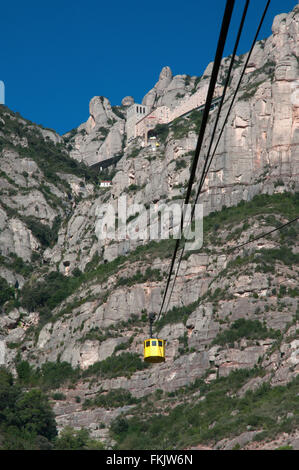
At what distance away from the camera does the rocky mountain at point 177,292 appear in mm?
65562

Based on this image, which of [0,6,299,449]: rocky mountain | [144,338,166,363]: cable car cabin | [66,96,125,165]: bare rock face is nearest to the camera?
[144,338,166,363]: cable car cabin

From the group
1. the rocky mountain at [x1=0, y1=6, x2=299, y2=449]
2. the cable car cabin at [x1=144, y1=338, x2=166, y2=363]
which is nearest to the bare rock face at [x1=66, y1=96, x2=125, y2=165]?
the rocky mountain at [x1=0, y1=6, x2=299, y2=449]

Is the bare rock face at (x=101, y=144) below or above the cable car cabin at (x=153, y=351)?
above

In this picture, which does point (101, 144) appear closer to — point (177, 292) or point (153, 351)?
point (177, 292)

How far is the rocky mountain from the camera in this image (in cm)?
6556

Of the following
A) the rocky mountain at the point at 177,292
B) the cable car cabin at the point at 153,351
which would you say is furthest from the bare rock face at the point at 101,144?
the cable car cabin at the point at 153,351

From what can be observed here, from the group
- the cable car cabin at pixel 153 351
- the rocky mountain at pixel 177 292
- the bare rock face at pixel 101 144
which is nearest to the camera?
the cable car cabin at pixel 153 351

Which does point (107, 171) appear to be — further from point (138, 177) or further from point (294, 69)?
point (294, 69)

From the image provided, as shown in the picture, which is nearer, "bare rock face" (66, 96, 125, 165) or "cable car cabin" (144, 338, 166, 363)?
"cable car cabin" (144, 338, 166, 363)

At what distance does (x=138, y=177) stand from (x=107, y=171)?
50.0 metres

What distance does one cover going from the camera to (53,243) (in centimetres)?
13200

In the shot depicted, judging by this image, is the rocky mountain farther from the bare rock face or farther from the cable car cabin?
the bare rock face

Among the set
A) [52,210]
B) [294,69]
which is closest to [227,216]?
[294,69]

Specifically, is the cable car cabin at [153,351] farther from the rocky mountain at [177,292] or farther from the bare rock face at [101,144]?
the bare rock face at [101,144]
